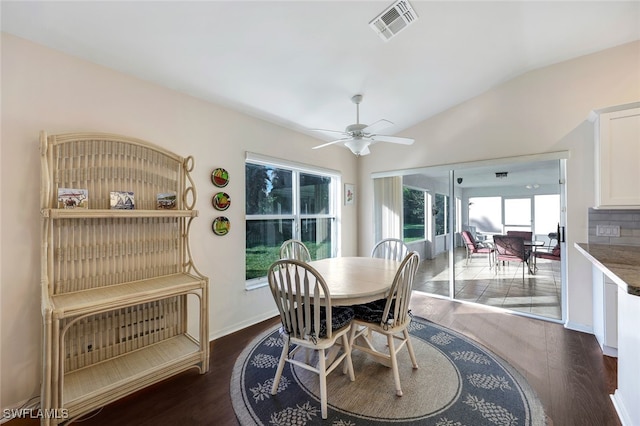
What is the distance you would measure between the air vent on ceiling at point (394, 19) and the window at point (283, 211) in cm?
180

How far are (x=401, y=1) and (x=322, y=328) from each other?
238 cm

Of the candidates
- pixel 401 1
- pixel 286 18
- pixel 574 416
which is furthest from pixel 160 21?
pixel 574 416

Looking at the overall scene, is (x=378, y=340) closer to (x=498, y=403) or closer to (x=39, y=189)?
(x=498, y=403)

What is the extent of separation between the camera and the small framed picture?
15.2ft

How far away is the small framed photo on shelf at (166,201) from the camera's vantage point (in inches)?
89.2

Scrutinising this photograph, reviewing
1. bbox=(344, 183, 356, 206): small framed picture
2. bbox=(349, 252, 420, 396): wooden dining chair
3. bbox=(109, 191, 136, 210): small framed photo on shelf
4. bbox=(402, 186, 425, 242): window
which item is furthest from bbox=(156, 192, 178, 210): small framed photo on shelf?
bbox=(402, 186, 425, 242): window

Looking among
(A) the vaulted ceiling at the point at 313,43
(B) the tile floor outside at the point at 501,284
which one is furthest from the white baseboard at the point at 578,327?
(A) the vaulted ceiling at the point at 313,43

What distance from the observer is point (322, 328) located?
1.80m

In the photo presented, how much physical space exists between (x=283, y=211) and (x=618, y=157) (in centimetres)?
346

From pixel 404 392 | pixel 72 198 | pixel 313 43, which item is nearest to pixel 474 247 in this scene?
pixel 404 392

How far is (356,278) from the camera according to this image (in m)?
2.20

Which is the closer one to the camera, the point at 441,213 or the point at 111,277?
the point at 111,277

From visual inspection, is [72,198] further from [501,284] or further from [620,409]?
[501,284]

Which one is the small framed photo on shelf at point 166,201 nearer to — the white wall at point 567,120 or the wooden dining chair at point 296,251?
the wooden dining chair at point 296,251
